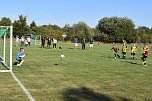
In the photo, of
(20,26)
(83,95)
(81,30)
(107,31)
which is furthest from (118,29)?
(83,95)

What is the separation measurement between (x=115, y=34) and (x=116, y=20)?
6118mm

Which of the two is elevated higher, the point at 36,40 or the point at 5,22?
the point at 5,22

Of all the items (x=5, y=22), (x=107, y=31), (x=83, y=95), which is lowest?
(x=83, y=95)

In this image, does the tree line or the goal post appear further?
the tree line

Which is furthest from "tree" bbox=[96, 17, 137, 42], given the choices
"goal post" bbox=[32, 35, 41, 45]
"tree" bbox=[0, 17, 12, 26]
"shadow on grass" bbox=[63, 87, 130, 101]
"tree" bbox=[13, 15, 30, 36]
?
"shadow on grass" bbox=[63, 87, 130, 101]

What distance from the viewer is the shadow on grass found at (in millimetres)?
10148

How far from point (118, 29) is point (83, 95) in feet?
317

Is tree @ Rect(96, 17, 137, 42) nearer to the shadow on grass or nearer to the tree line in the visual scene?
the tree line

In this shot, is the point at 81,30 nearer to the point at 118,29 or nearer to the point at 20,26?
the point at 118,29

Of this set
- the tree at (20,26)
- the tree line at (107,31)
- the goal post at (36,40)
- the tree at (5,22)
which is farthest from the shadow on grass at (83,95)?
the tree line at (107,31)

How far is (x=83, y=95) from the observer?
1073 cm

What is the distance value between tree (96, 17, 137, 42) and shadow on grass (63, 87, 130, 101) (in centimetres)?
9391

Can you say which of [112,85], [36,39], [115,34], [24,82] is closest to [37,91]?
[24,82]

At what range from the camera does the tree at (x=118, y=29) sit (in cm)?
10512
